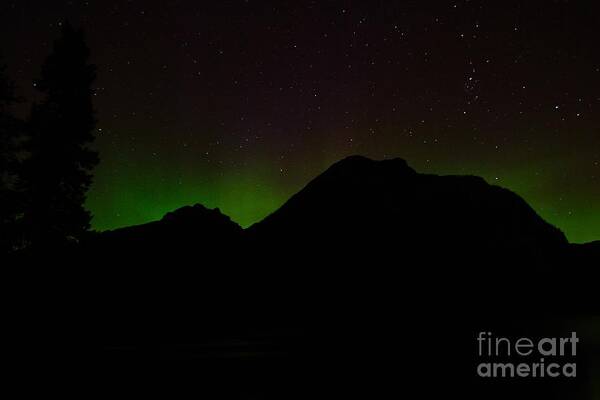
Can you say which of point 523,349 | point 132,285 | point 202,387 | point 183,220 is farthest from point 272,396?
point 183,220

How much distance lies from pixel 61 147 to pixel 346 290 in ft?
139

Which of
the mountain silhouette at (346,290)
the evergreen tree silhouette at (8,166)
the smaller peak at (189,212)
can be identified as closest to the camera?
the mountain silhouette at (346,290)

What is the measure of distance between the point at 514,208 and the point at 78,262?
10417cm

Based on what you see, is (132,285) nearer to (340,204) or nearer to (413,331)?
(413,331)

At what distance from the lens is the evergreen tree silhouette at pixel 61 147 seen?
1856 centimetres
